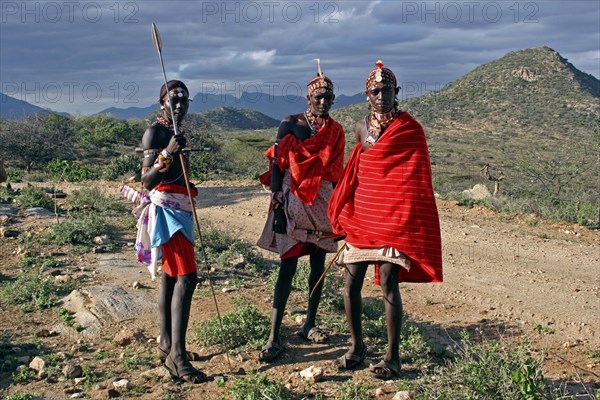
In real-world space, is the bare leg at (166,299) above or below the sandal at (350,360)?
above

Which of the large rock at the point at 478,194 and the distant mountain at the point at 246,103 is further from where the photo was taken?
the distant mountain at the point at 246,103

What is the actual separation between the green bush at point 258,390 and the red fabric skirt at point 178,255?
800mm

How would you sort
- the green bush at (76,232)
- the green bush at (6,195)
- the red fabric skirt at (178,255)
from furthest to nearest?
the green bush at (6,195)
the green bush at (76,232)
the red fabric skirt at (178,255)

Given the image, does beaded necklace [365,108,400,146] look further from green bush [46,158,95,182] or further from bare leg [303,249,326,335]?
green bush [46,158,95,182]

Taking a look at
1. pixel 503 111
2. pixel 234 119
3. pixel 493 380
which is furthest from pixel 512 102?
pixel 493 380

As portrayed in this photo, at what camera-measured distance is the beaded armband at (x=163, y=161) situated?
4.00 meters

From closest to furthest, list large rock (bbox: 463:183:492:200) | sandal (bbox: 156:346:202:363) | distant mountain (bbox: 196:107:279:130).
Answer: sandal (bbox: 156:346:202:363) → large rock (bbox: 463:183:492:200) → distant mountain (bbox: 196:107:279:130)

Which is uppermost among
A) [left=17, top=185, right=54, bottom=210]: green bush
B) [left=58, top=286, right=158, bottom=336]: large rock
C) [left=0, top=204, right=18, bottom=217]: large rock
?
[left=17, top=185, right=54, bottom=210]: green bush

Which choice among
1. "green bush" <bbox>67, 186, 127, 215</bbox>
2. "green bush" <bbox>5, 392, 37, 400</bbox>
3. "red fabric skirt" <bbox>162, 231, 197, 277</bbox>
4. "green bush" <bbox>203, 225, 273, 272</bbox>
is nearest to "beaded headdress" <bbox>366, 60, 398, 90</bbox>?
"red fabric skirt" <bbox>162, 231, 197, 277</bbox>

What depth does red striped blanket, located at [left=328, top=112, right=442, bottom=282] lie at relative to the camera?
3.92m

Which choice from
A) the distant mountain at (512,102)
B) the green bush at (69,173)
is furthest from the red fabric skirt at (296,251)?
the distant mountain at (512,102)

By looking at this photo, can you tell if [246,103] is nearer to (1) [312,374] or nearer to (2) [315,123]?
(2) [315,123]

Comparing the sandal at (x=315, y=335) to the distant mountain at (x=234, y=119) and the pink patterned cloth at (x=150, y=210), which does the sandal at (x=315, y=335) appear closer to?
the pink patterned cloth at (x=150, y=210)

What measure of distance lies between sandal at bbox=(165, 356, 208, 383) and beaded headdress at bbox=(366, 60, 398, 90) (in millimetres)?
2083
